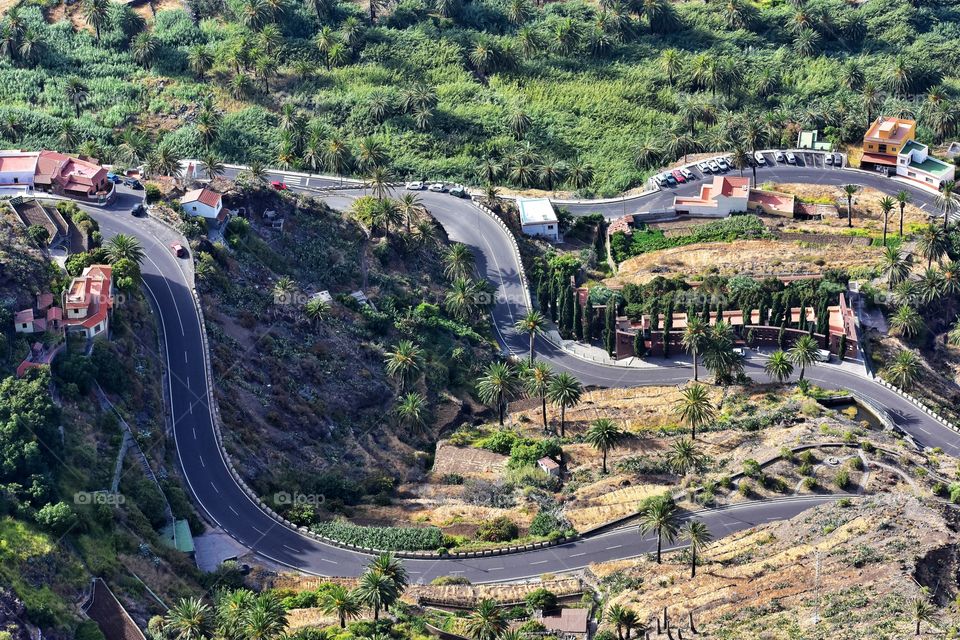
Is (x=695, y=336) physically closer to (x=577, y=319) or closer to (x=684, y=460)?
(x=577, y=319)

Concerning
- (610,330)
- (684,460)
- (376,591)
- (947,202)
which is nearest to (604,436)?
(684,460)

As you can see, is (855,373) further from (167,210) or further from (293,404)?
(167,210)

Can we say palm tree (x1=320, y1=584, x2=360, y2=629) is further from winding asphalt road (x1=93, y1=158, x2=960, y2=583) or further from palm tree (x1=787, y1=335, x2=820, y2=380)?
palm tree (x1=787, y1=335, x2=820, y2=380)

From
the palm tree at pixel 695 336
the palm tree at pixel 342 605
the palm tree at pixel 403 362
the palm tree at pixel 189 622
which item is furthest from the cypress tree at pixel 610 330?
the palm tree at pixel 189 622

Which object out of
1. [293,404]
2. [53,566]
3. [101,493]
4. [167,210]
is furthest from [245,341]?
[53,566]

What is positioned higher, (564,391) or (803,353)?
(803,353)

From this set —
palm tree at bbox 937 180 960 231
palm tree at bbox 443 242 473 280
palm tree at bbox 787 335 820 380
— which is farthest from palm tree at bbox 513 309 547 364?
palm tree at bbox 937 180 960 231

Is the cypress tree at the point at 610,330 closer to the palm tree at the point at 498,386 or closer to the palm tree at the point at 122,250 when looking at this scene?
the palm tree at the point at 498,386
